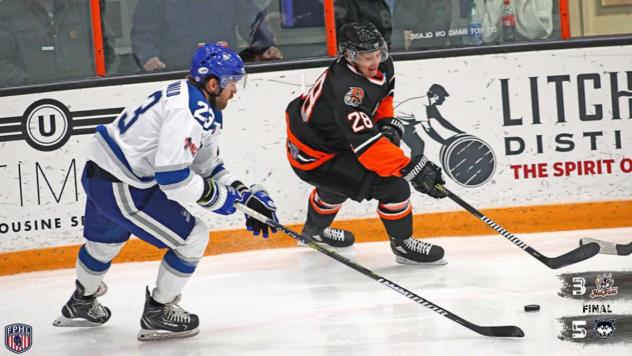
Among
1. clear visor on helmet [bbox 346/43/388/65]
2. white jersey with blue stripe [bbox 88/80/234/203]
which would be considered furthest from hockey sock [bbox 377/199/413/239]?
white jersey with blue stripe [bbox 88/80/234/203]

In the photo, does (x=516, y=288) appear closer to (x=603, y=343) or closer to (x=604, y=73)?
(x=603, y=343)

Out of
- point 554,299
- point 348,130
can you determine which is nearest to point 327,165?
point 348,130

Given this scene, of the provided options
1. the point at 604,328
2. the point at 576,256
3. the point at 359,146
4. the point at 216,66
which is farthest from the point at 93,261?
the point at 576,256

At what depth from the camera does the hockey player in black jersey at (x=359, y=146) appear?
3.95 meters

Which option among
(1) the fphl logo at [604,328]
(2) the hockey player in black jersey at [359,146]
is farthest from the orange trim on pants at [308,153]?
(1) the fphl logo at [604,328]

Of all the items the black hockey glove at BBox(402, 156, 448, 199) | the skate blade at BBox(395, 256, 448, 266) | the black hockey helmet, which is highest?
the black hockey helmet

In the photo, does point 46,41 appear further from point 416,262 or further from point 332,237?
point 416,262

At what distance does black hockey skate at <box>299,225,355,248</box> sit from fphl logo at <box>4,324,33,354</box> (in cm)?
149

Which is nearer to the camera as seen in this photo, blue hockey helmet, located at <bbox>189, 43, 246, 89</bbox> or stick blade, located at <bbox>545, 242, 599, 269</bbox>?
blue hockey helmet, located at <bbox>189, 43, 246, 89</bbox>

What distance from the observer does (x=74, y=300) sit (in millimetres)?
3574

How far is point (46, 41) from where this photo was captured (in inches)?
199

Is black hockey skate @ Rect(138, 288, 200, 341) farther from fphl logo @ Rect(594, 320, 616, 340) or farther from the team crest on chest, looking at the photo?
fphl logo @ Rect(594, 320, 616, 340)

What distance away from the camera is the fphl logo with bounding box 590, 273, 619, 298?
11.4 ft

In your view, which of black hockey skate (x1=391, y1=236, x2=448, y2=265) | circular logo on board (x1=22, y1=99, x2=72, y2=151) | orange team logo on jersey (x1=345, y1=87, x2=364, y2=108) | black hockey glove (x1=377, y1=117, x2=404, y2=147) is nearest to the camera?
orange team logo on jersey (x1=345, y1=87, x2=364, y2=108)
